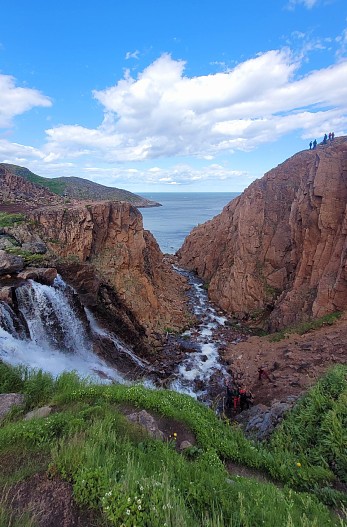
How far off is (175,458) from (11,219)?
74.4 ft

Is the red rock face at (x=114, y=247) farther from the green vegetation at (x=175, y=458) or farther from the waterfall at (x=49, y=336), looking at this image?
the green vegetation at (x=175, y=458)

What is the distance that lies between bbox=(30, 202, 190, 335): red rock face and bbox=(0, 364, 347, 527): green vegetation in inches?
596

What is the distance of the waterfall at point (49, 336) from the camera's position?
1337 cm

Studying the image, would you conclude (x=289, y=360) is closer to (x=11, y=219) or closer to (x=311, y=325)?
(x=311, y=325)

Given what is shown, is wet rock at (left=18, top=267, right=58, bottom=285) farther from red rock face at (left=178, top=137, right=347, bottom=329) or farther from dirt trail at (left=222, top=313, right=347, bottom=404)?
red rock face at (left=178, top=137, right=347, bottom=329)

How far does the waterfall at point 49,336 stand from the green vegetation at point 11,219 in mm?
8209

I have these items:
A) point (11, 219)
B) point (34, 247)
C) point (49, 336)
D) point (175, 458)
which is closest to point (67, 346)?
point (49, 336)

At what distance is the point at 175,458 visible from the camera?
17.7ft

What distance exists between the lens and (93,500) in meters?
→ 3.83

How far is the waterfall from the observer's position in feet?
43.9

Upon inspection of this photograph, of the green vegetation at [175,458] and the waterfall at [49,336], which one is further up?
the green vegetation at [175,458]

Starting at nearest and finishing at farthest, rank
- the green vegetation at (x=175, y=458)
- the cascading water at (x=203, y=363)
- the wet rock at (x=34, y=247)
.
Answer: the green vegetation at (x=175, y=458) → the cascading water at (x=203, y=363) → the wet rock at (x=34, y=247)

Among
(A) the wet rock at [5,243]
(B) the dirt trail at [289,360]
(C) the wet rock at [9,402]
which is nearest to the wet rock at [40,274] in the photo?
(A) the wet rock at [5,243]

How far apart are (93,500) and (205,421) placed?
14.7 ft
